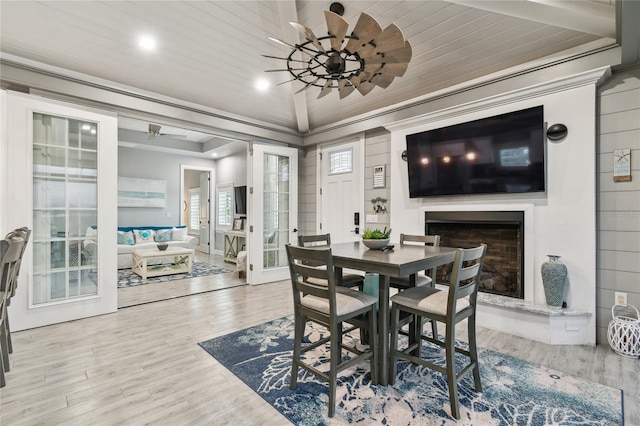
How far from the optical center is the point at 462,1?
233 cm

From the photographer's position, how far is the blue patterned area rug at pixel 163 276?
5188mm

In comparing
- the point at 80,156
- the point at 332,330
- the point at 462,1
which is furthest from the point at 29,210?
the point at 462,1

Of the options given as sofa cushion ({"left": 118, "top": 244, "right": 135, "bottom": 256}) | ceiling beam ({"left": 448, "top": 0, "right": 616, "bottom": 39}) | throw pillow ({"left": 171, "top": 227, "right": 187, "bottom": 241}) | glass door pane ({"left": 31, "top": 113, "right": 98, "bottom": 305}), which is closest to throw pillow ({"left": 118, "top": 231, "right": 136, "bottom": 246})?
sofa cushion ({"left": 118, "top": 244, "right": 135, "bottom": 256})

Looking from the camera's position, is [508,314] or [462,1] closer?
[462,1]

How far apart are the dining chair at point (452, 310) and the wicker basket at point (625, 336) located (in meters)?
1.52

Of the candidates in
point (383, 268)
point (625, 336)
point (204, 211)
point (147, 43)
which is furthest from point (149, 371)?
point (204, 211)

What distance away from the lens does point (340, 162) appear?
16.9 ft

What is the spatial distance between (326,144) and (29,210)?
13.2ft

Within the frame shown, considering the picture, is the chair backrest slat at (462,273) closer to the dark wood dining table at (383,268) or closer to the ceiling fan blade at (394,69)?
the dark wood dining table at (383,268)

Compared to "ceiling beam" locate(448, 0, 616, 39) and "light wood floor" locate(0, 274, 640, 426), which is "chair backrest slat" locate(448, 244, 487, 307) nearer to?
"light wood floor" locate(0, 274, 640, 426)

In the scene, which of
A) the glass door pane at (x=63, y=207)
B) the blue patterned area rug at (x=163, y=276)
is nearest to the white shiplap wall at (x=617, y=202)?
the glass door pane at (x=63, y=207)

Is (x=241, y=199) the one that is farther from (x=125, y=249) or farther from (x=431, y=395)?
(x=431, y=395)

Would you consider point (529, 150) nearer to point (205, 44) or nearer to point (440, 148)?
point (440, 148)

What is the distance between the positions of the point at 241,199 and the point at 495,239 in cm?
564
